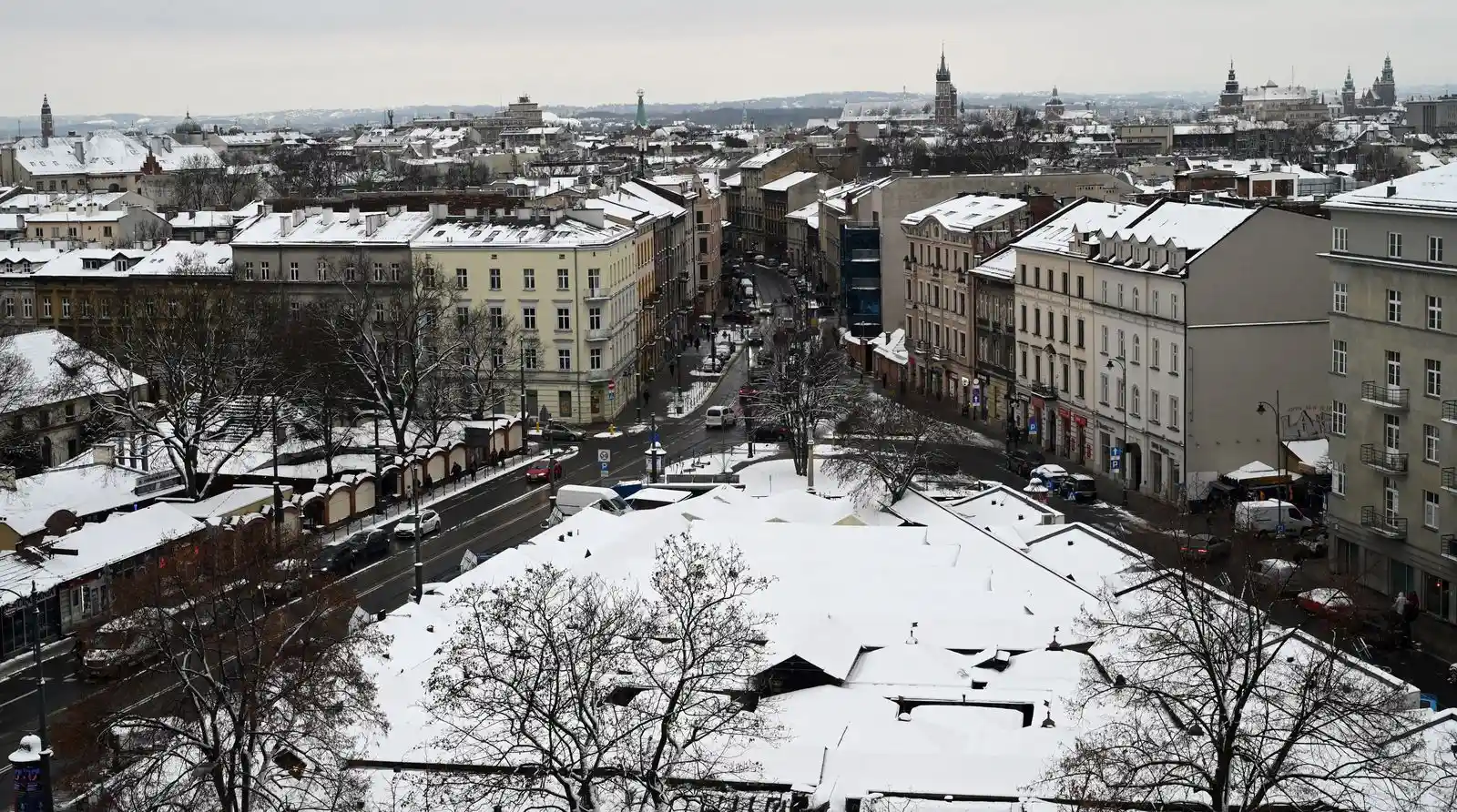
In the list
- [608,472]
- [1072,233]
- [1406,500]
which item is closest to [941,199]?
[1072,233]

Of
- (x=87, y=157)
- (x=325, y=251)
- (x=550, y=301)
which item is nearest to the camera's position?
(x=550, y=301)

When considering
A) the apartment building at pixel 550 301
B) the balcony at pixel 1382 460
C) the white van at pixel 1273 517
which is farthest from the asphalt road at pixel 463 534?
the balcony at pixel 1382 460

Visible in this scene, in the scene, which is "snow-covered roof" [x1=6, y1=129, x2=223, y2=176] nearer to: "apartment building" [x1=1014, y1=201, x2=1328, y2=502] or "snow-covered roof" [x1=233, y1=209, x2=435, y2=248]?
"snow-covered roof" [x1=233, y1=209, x2=435, y2=248]

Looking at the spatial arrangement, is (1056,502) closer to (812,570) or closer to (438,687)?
(812,570)

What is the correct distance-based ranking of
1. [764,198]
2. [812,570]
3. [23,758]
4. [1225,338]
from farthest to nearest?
[764,198], [1225,338], [812,570], [23,758]

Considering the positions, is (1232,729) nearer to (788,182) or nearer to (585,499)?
(585,499)

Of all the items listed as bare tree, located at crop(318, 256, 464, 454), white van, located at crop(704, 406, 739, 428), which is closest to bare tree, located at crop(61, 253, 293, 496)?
bare tree, located at crop(318, 256, 464, 454)

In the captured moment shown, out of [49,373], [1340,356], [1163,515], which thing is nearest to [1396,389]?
[1340,356]
